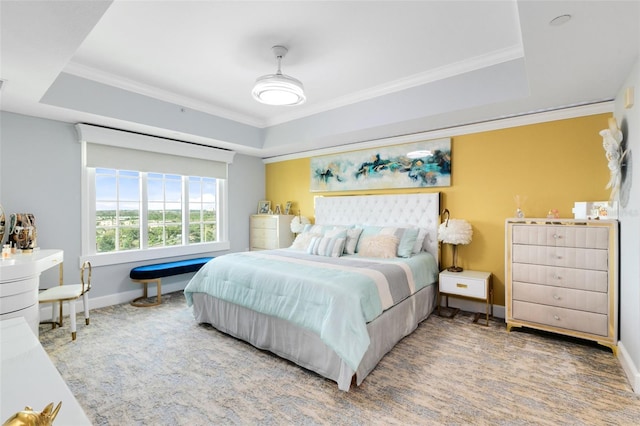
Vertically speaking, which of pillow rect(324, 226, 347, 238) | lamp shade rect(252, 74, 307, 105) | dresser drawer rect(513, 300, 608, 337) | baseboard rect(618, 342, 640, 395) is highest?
lamp shade rect(252, 74, 307, 105)

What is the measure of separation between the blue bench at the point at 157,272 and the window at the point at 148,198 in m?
0.29

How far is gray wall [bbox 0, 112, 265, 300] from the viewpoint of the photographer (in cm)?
342

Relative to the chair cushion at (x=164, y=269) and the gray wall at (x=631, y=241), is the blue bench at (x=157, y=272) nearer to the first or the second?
the chair cushion at (x=164, y=269)

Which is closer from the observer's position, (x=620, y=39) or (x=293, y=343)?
(x=620, y=39)

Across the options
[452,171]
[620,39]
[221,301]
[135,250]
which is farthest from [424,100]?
[135,250]

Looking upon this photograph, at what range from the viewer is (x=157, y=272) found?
4152mm

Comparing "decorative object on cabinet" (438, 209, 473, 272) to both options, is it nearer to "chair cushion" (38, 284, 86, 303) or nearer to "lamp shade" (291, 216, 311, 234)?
"lamp shade" (291, 216, 311, 234)

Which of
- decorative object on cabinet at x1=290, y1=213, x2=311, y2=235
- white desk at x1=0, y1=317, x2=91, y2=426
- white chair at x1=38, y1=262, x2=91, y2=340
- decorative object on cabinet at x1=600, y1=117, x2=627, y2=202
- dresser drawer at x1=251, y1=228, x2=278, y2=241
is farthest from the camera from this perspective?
dresser drawer at x1=251, y1=228, x2=278, y2=241

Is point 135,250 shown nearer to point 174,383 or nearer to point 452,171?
point 174,383

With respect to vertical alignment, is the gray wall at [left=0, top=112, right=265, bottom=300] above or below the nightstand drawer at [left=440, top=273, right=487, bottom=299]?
above

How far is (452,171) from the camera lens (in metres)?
4.04

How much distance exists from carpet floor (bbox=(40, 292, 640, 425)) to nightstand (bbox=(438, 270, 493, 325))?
40cm

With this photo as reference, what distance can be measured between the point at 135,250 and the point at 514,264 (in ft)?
15.8

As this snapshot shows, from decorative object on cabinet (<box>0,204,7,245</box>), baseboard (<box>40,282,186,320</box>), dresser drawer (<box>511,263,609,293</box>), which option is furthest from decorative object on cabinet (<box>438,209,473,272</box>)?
decorative object on cabinet (<box>0,204,7,245</box>)
